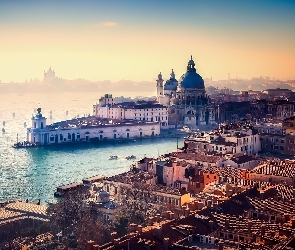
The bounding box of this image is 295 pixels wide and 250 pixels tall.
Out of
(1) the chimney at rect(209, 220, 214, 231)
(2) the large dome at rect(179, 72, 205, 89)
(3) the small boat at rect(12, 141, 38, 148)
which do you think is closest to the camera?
(1) the chimney at rect(209, 220, 214, 231)

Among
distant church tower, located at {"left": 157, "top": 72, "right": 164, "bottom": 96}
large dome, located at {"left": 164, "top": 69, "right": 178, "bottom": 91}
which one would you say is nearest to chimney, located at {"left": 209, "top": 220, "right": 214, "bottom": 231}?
large dome, located at {"left": 164, "top": 69, "right": 178, "bottom": 91}

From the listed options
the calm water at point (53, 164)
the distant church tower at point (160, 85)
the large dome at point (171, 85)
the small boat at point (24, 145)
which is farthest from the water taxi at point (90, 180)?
the distant church tower at point (160, 85)

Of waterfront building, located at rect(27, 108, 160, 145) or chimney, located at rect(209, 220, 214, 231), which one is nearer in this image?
chimney, located at rect(209, 220, 214, 231)

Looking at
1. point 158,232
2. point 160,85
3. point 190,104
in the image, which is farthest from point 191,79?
point 158,232

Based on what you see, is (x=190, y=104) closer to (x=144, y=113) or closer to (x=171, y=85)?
(x=144, y=113)

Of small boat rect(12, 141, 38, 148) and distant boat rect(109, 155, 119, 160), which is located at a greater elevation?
small boat rect(12, 141, 38, 148)

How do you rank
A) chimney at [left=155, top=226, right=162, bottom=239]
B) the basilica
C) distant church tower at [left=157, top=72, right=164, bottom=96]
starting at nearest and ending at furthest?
chimney at [left=155, top=226, right=162, bottom=239], the basilica, distant church tower at [left=157, top=72, right=164, bottom=96]

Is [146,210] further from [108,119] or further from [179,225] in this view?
[108,119]

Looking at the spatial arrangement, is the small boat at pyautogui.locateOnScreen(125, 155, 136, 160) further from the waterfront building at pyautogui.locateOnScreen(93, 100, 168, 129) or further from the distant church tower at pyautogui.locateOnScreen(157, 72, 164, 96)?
the distant church tower at pyautogui.locateOnScreen(157, 72, 164, 96)
